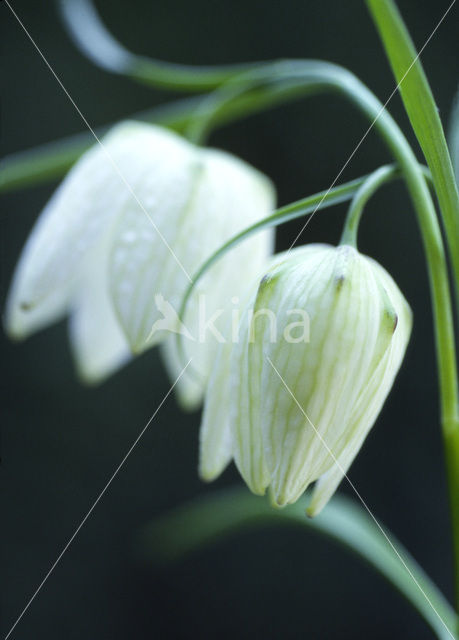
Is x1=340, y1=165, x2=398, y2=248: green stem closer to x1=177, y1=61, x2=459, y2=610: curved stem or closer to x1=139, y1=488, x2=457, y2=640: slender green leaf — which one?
x1=177, y1=61, x2=459, y2=610: curved stem

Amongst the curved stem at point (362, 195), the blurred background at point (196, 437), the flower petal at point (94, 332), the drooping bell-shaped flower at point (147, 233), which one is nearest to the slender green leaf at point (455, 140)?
the curved stem at point (362, 195)

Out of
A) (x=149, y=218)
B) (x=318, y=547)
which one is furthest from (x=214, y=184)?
(x=318, y=547)

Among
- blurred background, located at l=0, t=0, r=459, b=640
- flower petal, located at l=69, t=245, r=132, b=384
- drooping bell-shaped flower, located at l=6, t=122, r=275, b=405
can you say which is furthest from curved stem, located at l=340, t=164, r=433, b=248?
blurred background, located at l=0, t=0, r=459, b=640

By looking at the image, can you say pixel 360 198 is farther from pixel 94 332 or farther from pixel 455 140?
pixel 94 332

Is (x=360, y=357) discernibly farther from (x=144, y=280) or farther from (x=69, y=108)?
(x=69, y=108)

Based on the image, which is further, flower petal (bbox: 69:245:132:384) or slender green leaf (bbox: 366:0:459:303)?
flower petal (bbox: 69:245:132:384)

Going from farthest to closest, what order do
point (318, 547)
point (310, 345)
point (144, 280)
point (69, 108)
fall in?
1. point (69, 108)
2. point (318, 547)
3. point (144, 280)
4. point (310, 345)

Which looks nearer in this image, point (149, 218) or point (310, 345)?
point (310, 345)
